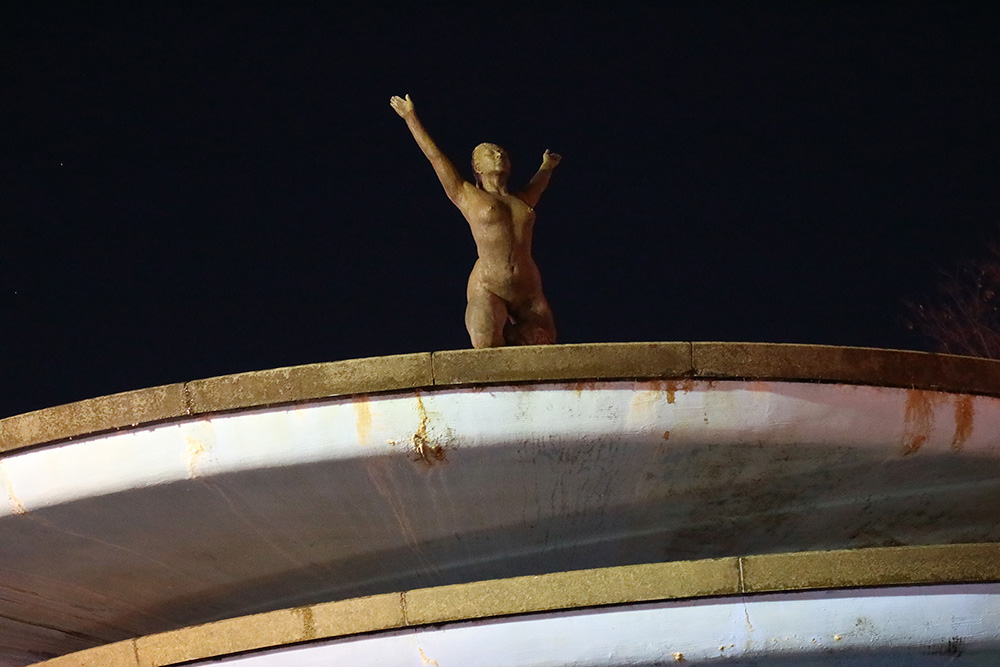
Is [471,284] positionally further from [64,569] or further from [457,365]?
[64,569]

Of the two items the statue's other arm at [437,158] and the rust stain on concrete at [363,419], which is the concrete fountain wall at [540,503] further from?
the statue's other arm at [437,158]

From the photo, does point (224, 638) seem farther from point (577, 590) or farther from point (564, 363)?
point (564, 363)

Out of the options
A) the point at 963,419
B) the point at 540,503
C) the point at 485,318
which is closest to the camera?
the point at 963,419

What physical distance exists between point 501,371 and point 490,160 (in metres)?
2.64

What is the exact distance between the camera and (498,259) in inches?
336

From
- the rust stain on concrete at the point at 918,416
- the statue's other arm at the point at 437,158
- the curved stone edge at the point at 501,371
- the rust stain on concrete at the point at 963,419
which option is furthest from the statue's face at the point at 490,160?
the rust stain on concrete at the point at 963,419

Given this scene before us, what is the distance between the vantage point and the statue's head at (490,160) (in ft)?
29.2

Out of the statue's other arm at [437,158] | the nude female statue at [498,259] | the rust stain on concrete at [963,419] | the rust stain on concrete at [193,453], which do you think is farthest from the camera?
the statue's other arm at [437,158]

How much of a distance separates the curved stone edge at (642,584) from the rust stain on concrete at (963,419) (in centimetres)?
120

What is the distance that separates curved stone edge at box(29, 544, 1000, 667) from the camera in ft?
19.4

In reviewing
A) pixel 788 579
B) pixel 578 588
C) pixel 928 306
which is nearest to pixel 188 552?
pixel 578 588

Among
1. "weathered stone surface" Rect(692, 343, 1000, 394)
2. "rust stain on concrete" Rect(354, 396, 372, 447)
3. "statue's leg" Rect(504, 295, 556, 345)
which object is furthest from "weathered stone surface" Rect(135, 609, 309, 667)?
"statue's leg" Rect(504, 295, 556, 345)

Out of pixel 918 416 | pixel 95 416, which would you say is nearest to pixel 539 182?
pixel 918 416

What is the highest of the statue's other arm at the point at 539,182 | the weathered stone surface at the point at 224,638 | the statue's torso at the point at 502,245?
the statue's other arm at the point at 539,182
